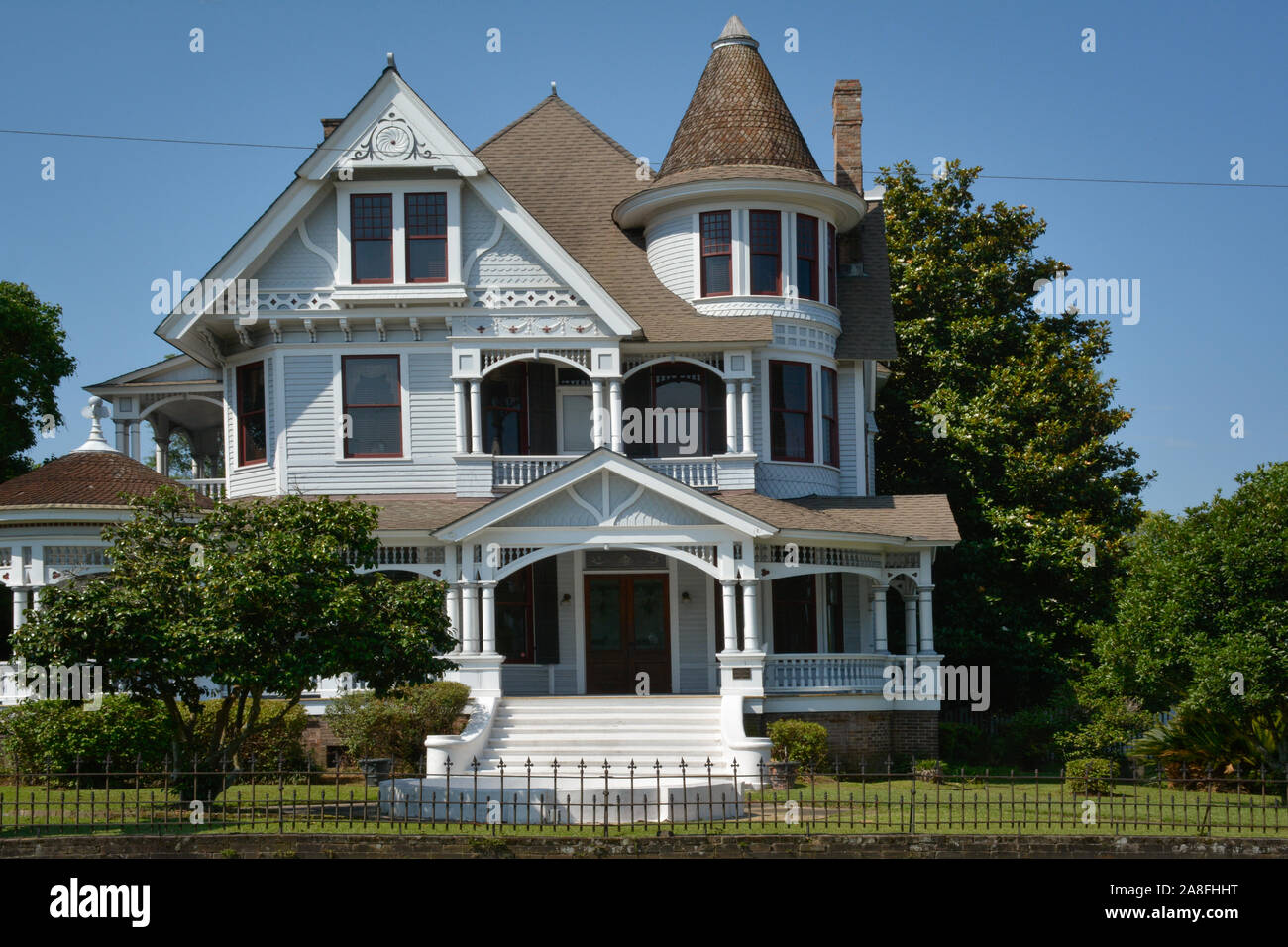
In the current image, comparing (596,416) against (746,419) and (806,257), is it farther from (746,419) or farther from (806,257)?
(806,257)

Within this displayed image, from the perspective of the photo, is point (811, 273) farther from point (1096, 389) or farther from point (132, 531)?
point (132, 531)

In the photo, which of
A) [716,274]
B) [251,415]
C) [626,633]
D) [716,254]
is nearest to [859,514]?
[626,633]

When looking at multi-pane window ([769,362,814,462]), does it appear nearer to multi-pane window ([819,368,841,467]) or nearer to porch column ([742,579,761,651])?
multi-pane window ([819,368,841,467])

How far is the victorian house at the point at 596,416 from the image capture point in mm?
27906

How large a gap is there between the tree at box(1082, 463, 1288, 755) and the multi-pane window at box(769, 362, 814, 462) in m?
7.88

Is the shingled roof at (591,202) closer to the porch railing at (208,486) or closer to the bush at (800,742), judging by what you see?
the bush at (800,742)

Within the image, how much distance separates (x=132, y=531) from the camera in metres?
21.4

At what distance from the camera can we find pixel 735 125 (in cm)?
3250

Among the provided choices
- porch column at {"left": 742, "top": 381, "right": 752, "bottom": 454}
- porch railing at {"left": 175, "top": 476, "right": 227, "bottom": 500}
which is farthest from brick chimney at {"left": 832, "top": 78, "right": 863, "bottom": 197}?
porch railing at {"left": 175, "top": 476, "right": 227, "bottom": 500}

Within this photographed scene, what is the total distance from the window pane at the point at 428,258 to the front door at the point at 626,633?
669 centimetres

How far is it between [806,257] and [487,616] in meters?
10.3

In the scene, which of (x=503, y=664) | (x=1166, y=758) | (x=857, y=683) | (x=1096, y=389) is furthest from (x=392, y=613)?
(x=1096, y=389)

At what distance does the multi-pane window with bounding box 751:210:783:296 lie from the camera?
104 ft

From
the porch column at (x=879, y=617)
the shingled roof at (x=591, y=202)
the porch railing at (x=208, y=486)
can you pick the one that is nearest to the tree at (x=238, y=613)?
the porch railing at (x=208, y=486)
